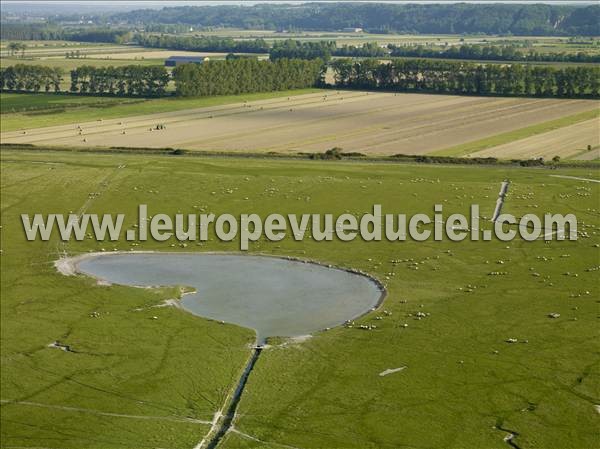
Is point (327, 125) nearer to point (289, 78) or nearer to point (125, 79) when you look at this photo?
point (289, 78)

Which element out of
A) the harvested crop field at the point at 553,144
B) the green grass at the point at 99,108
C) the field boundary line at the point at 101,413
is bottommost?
the field boundary line at the point at 101,413

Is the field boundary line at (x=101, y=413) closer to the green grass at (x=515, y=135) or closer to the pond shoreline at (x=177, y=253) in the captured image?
the pond shoreline at (x=177, y=253)

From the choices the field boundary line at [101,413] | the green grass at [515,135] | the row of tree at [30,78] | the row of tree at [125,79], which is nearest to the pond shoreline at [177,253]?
the field boundary line at [101,413]

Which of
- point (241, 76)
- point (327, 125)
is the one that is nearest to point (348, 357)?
point (327, 125)

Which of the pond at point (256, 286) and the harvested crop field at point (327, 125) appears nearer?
the pond at point (256, 286)

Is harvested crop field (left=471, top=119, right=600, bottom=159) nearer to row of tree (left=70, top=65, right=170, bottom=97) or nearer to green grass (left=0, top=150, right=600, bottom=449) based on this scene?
green grass (left=0, top=150, right=600, bottom=449)

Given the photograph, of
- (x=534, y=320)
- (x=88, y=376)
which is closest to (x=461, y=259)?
(x=534, y=320)
